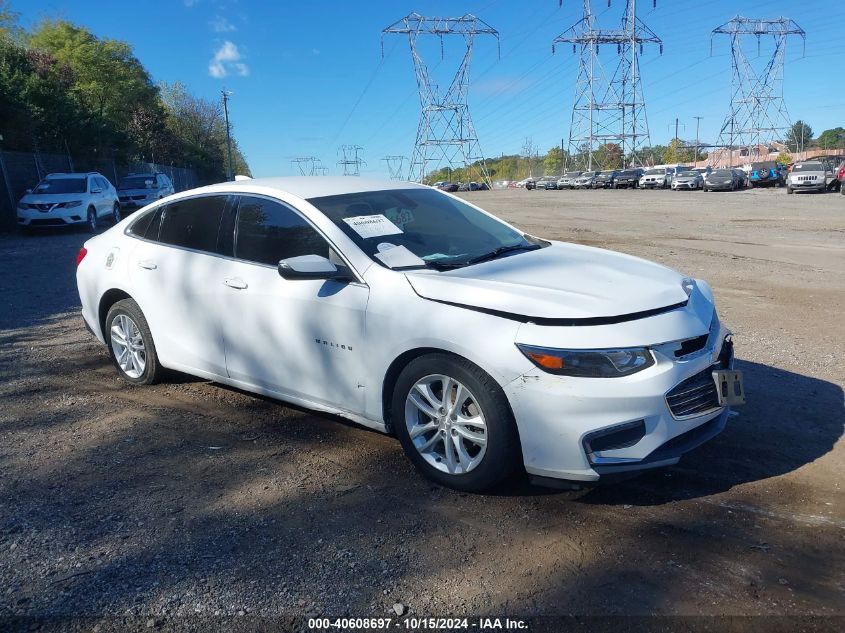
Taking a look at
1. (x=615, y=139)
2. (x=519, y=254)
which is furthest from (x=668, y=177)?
(x=519, y=254)

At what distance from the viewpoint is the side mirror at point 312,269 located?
3.97 meters

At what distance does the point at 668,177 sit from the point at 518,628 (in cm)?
5224

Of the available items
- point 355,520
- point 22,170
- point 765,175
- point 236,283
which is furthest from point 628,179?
point 355,520

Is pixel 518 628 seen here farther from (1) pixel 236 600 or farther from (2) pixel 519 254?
(2) pixel 519 254

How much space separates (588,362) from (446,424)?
810 mm

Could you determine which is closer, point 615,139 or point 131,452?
point 131,452

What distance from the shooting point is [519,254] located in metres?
4.47

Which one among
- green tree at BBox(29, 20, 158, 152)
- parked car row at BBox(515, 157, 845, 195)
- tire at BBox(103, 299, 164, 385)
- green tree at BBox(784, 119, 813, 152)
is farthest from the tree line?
green tree at BBox(784, 119, 813, 152)

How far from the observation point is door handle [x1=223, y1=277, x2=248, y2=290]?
4.50 metres

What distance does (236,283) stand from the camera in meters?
Answer: 4.54

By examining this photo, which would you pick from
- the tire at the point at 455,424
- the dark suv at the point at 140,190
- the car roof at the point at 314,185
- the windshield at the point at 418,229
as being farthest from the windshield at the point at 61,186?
the tire at the point at 455,424

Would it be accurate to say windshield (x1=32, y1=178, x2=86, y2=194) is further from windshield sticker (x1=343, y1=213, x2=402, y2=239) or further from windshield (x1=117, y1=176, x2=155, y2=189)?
windshield sticker (x1=343, y1=213, x2=402, y2=239)

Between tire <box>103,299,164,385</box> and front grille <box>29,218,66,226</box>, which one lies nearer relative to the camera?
tire <box>103,299,164,385</box>

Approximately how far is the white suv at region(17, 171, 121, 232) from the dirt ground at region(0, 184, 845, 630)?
48.7ft
